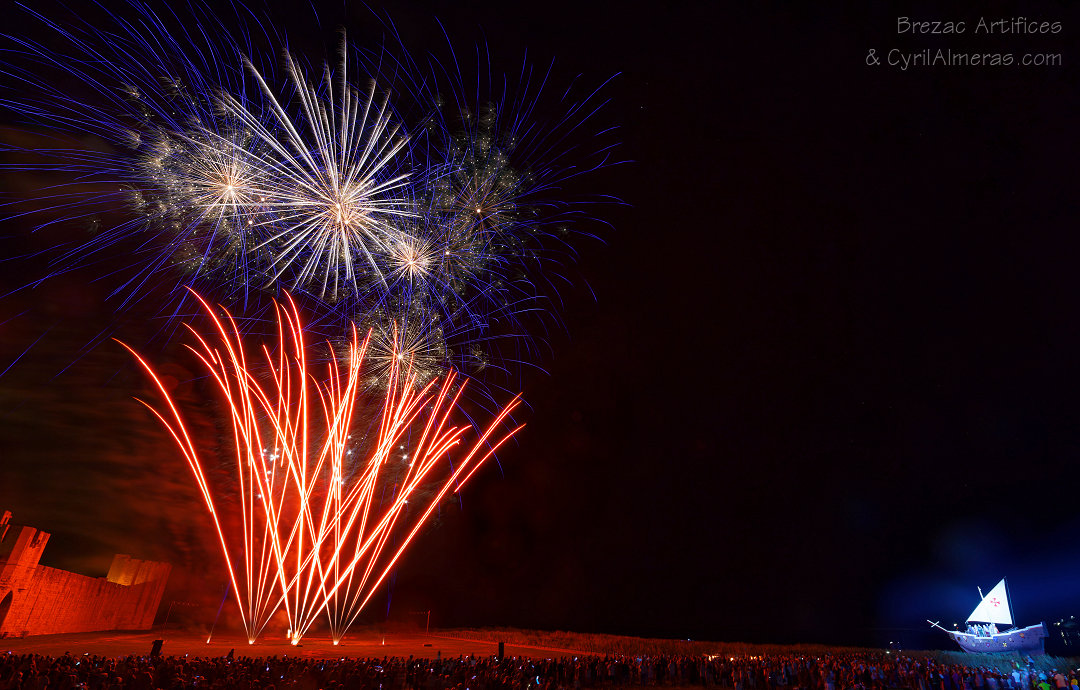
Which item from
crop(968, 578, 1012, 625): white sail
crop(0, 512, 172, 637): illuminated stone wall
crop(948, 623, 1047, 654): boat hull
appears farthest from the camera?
crop(968, 578, 1012, 625): white sail

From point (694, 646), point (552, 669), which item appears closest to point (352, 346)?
point (552, 669)

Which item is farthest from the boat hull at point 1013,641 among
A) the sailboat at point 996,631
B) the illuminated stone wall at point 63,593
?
the illuminated stone wall at point 63,593

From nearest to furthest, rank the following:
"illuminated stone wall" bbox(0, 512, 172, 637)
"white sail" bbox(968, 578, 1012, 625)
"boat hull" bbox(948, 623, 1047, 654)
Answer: "illuminated stone wall" bbox(0, 512, 172, 637), "boat hull" bbox(948, 623, 1047, 654), "white sail" bbox(968, 578, 1012, 625)

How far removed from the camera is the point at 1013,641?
38.0 m

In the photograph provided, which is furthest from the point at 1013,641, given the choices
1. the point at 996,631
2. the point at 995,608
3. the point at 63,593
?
the point at 63,593

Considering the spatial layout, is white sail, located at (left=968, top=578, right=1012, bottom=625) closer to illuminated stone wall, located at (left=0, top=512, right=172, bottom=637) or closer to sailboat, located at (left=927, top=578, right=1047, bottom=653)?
sailboat, located at (left=927, top=578, right=1047, bottom=653)

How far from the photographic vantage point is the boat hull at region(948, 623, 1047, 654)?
3741 centimetres

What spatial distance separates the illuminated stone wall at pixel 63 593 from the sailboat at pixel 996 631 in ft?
200

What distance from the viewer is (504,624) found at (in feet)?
156

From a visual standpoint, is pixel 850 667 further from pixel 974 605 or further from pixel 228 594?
pixel 228 594

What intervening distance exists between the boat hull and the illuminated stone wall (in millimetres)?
59931

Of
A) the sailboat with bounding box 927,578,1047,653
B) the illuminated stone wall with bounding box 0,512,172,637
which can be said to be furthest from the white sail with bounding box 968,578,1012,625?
the illuminated stone wall with bounding box 0,512,172,637

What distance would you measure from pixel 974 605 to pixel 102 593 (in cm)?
6617

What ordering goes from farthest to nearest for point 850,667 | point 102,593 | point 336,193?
point 102,593, point 850,667, point 336,193
